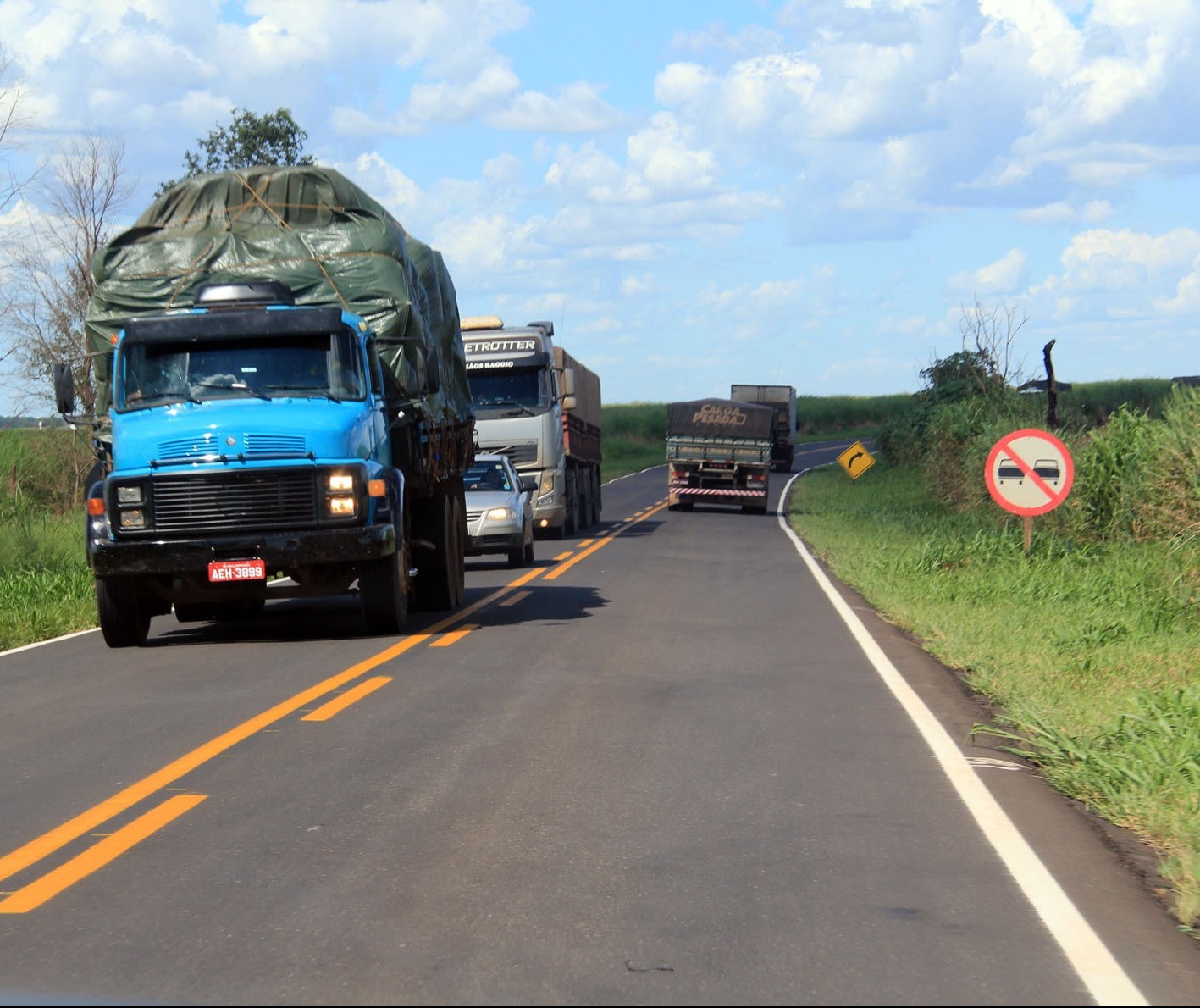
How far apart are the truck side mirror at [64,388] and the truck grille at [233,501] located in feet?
3.84

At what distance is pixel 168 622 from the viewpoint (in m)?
16.6

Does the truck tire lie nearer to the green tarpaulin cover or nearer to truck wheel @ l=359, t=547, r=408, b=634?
the green tarpaulin cover

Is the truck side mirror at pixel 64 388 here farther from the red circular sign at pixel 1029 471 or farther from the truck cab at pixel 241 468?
the red circular sign at pixel 1029 471

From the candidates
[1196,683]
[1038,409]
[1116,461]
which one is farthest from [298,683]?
[1038,409]

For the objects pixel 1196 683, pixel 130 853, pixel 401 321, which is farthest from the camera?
pixel 401 321

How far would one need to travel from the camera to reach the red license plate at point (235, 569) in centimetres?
1316

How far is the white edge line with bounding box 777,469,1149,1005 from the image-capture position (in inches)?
188

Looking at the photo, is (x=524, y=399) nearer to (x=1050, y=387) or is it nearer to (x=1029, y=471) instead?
(x=1050, y=387)

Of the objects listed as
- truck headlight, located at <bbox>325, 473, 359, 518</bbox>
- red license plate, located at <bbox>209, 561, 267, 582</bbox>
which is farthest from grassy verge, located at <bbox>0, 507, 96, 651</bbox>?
truck headlight, located at <bbox>325, 473, 359, 518</bbox>

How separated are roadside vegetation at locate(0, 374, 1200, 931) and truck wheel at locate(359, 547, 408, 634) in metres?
3.26

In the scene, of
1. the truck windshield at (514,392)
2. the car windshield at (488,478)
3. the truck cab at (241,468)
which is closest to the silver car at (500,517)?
the car windshield at (488,478)

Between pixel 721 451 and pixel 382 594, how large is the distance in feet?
94.5

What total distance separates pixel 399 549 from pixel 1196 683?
22.6 ft

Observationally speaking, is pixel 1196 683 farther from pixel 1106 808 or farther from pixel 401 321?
pixel 401 321
